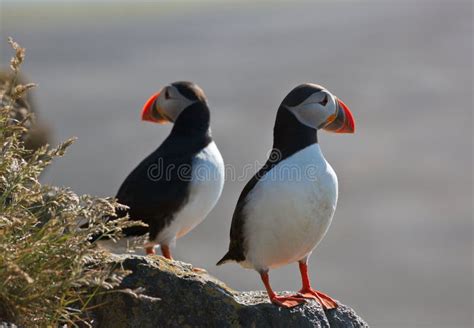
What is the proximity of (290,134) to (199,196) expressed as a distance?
5.35ft

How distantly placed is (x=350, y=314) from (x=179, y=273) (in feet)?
4.59

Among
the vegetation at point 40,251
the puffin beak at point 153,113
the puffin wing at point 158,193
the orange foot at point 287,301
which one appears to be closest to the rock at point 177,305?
the orange foot at point 287,301

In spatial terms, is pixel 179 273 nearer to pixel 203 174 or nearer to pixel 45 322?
pixel 45 322

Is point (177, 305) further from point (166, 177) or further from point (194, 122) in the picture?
point (194, 122)

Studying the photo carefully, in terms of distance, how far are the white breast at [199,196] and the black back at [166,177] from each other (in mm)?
51

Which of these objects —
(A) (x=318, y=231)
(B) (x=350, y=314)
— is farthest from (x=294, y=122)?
(B) (x=350, y=314)

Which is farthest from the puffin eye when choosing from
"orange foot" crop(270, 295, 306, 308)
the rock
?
the rock

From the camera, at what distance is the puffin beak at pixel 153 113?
27.0ft

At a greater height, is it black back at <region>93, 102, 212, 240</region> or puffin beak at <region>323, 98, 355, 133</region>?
puffin beak at <region>323, 98, 355, 133</region>

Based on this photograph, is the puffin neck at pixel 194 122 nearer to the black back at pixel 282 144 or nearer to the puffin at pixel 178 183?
the puffin at pixel 178 183

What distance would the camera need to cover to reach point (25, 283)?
4.45 meters

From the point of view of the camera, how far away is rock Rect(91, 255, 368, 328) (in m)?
5.17

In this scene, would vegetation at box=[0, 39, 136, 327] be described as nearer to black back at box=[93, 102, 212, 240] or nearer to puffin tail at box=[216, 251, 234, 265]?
puffin tail at box=[216, 251, 234, 265]

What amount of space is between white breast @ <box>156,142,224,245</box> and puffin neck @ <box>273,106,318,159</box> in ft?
4.64
